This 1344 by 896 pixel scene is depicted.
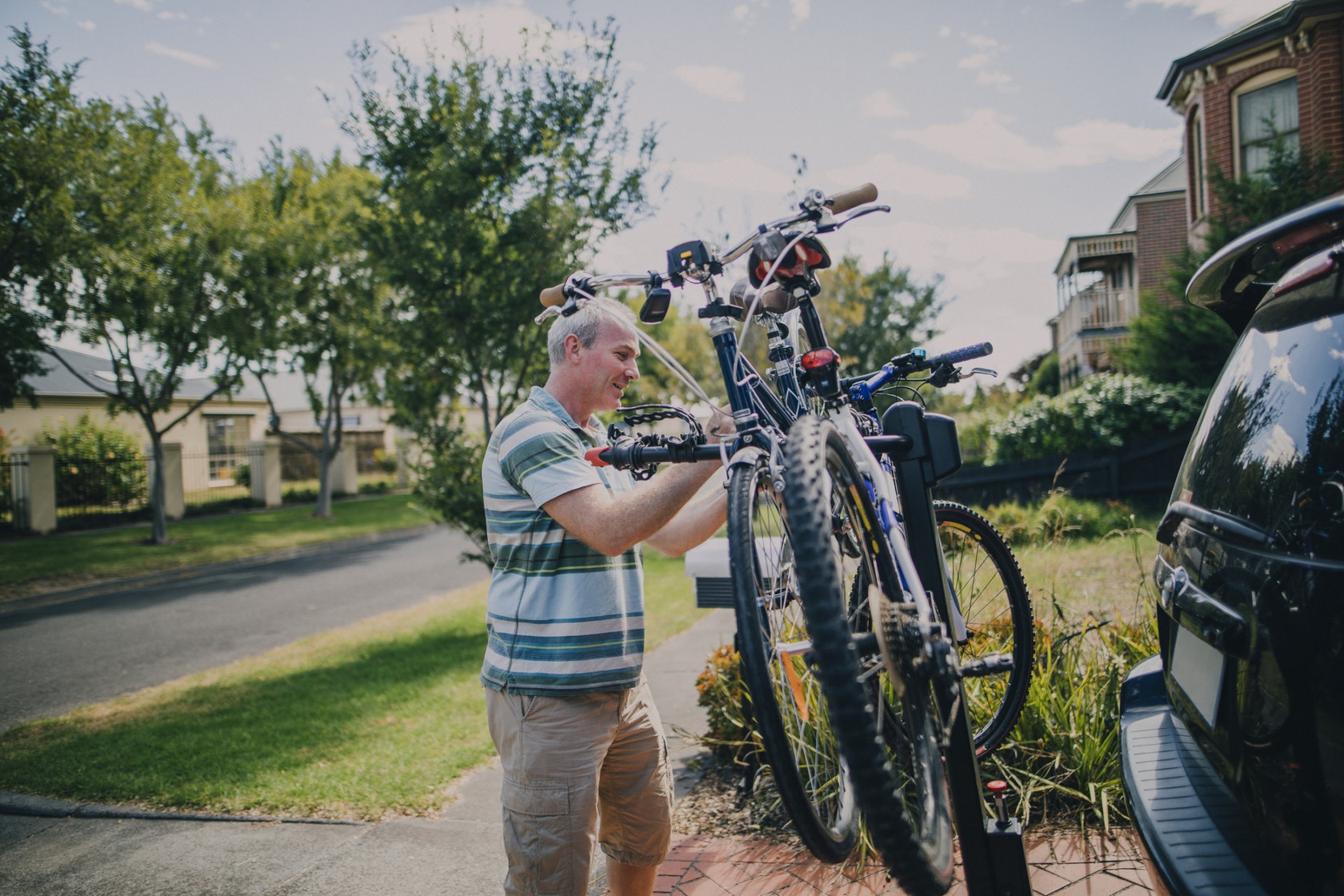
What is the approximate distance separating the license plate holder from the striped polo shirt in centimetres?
148

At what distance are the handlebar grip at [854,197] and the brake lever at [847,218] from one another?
59 millimetres

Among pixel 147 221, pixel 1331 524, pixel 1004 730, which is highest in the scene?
pixel 147 221

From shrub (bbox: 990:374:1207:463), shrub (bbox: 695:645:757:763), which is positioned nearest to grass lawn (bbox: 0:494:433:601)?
shrub (bbox: 695:645:757:763)

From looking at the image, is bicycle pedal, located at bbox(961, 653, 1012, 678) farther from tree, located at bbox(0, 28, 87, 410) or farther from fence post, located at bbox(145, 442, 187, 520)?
fence post, located at bbox(145, 442, 187, 520)

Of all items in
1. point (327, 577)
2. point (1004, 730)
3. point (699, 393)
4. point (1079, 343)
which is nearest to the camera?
point (699, 393)

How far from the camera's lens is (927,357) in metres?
2.48

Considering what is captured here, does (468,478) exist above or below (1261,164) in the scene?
below

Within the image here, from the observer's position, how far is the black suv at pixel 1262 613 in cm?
147

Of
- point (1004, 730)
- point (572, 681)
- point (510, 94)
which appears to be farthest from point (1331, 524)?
point (510, 94)

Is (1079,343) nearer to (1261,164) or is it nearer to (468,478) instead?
(1261,164)

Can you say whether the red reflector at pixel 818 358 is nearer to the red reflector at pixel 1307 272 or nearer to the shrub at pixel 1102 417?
the red reflector at pixel 1307 272

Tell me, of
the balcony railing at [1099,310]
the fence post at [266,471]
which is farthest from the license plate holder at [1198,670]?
the balcony railing at [1099,310]

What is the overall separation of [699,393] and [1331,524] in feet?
4.67

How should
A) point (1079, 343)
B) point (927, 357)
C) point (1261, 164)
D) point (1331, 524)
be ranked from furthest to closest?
point (1079, 343) < point (1261, 164) < point (927, 357) < point (1331, 524)
